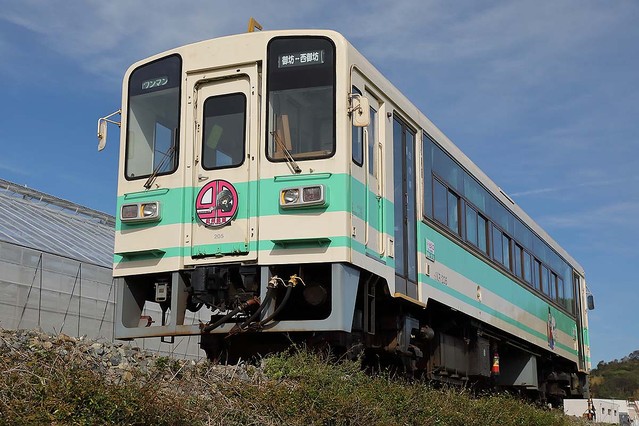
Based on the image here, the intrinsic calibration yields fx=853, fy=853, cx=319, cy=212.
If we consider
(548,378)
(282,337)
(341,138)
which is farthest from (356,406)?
(548,378)

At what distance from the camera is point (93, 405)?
501cm

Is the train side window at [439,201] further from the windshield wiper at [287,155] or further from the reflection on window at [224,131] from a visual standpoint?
the reflection on window at [224,131]

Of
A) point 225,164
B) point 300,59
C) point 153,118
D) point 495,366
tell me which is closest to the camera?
point 300,59

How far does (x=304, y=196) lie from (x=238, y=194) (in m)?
0.77

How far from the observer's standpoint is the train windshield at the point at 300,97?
8.30 m

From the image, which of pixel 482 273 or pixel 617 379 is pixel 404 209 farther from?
pixel 617 379

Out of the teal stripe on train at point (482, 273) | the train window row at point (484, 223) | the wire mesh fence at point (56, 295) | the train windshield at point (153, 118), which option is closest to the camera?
the train windshield at point (153, 118)

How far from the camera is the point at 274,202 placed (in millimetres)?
8109

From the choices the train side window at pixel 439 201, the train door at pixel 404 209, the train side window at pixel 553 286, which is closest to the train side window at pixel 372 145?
the train door at pixel 404 209

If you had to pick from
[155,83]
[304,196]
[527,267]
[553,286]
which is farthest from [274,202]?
[553,286]

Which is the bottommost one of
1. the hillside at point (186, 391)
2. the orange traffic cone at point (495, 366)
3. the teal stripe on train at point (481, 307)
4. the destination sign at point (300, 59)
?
the hillside at point (186, 391)

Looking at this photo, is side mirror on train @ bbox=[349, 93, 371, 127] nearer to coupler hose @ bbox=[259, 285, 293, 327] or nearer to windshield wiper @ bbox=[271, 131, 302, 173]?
windshield wiper @ bbox=[271, 131, 302, 173]

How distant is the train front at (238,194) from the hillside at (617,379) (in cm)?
5857

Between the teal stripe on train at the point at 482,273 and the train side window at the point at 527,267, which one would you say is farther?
the train side window at the point at 527,267
